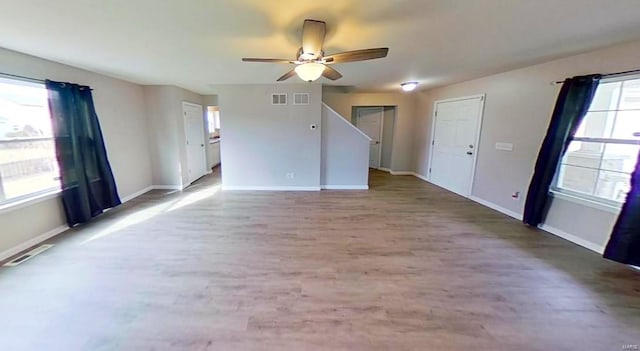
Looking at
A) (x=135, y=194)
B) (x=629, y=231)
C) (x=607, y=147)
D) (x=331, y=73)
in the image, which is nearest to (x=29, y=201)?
(x=135, y=194)

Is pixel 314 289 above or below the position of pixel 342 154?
below

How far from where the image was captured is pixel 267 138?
Result: 566 cm

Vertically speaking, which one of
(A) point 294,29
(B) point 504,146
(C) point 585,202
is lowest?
(C) point 585,202

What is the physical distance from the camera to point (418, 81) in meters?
5.31

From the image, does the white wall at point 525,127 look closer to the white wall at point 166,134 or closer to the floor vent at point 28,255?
the white wall at point 166,134

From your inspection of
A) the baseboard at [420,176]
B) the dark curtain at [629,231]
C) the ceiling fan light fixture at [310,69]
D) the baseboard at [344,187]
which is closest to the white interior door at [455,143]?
the baseboard at [420,176]

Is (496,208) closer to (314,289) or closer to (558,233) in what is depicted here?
(558,233)

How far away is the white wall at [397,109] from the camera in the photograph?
7.40 meters

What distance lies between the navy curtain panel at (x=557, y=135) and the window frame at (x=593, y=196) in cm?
10

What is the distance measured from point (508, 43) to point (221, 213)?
14.7 ft

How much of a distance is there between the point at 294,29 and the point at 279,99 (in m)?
3.17

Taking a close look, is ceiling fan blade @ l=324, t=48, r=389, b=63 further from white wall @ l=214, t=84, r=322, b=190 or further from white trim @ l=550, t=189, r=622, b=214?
white trim @ l=550, t=189, r=622, b=214

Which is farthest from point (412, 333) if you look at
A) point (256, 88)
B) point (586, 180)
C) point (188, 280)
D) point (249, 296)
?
point (256, 88)

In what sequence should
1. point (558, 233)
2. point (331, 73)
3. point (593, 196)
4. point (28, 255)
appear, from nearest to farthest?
point (28, 255) < point (331, 73) < point (593, 196) < point (558, 233)
